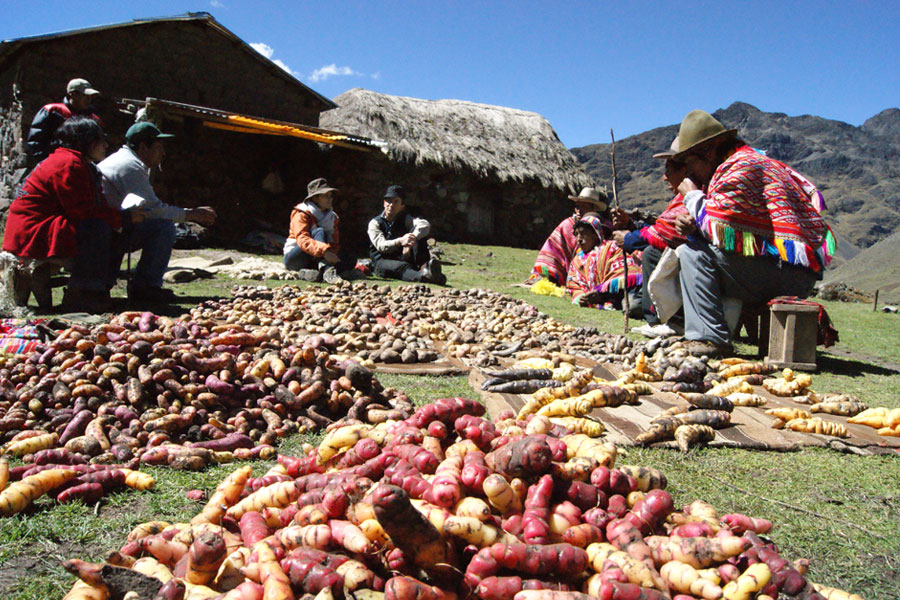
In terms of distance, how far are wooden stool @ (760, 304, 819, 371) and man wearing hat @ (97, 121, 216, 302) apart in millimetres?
5088

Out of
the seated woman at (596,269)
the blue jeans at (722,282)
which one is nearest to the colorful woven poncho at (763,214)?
the blue jeans at (722,282)

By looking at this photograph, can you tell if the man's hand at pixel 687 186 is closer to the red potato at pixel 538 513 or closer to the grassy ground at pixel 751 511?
the grassy ground at pixel 751 511

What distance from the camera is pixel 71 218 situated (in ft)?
17.6

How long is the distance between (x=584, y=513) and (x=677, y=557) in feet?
0.90

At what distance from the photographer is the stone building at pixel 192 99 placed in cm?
1073

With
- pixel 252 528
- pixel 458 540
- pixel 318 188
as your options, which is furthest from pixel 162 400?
pixel 318 188

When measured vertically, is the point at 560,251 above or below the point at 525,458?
above

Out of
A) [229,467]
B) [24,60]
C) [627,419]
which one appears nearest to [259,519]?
[229,467]

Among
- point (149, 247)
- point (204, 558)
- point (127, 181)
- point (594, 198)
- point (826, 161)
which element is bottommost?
point (204, 558)

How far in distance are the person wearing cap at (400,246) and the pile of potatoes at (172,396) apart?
5630 millimetres

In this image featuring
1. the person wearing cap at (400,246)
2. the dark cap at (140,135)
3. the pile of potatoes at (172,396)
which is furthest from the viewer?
the person wearing cap at (400,246)

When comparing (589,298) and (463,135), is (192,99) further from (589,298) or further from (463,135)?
(589,298)

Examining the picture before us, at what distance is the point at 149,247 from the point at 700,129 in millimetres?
5286

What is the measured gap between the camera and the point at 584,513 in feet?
5.62
